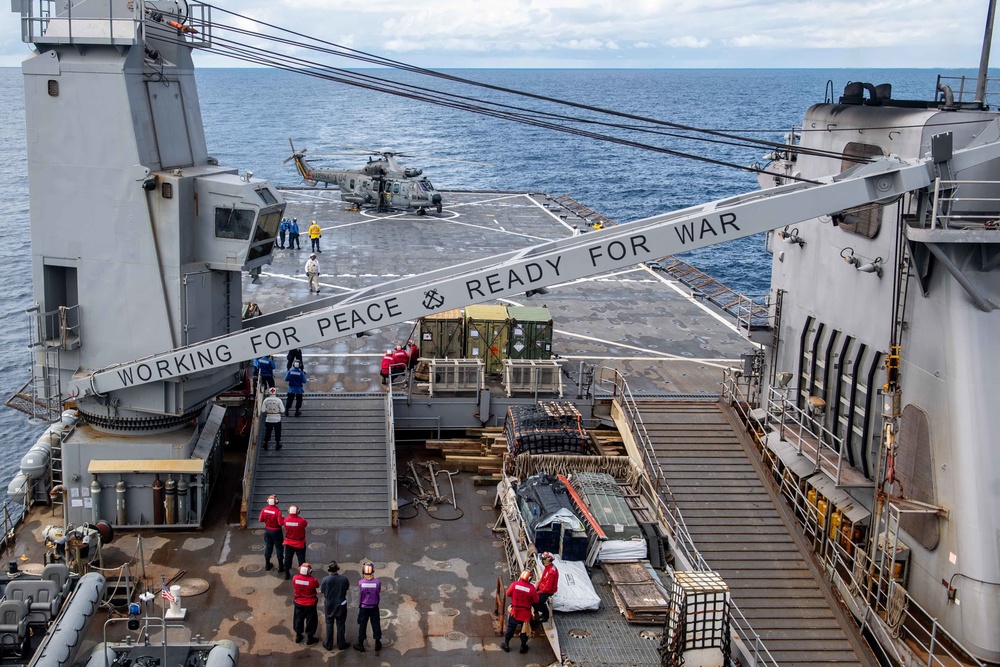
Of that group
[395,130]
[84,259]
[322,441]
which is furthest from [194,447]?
[395,130]

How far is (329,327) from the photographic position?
20156mm

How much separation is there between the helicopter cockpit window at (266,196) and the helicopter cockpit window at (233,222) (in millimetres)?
383

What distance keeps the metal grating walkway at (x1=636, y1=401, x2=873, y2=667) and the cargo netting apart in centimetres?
180

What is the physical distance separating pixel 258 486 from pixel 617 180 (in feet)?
301

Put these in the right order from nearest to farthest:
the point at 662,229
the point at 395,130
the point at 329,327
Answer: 1. the point at 662,229
2. the point at 329,327
3. the point at 395,130

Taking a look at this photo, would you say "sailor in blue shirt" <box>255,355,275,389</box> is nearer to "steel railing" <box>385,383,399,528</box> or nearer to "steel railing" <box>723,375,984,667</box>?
"steel railing" <box>385,383,399,528</box>

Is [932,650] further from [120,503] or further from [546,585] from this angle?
[120,503]

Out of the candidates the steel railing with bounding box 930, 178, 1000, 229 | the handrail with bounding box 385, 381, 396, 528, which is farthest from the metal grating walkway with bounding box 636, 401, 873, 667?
the steel railing with bounding box 930, 178, 1000, 229

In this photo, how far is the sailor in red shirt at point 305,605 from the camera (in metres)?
17.2

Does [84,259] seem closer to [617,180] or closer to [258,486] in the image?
[258,486]

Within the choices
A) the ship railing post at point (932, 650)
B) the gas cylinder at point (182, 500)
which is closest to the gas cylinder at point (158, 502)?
the gas cylinder at point (182, 500)

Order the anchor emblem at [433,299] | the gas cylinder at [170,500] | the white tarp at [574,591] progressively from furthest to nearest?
the gas cylinder at [170,500] < the anchor emblem at [433,299] < the white tarp at [574,591]

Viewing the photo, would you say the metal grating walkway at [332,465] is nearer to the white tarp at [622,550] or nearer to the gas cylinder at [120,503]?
the gas cylinder at [120,503]

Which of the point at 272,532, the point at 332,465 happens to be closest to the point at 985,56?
the point at 332,465
